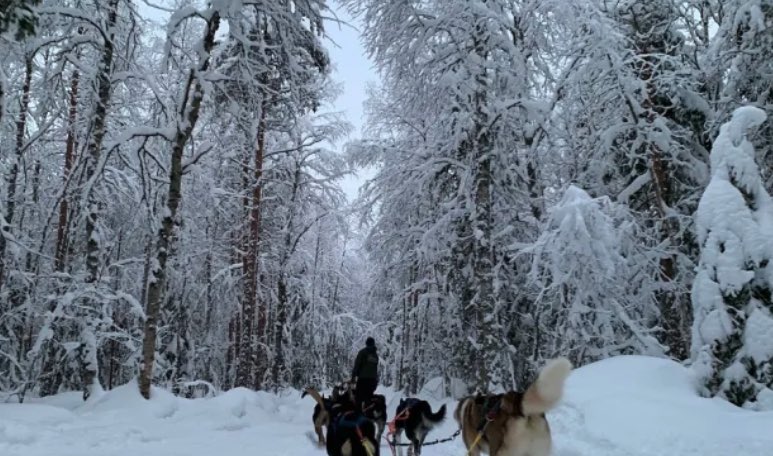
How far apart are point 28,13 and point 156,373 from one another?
1363 centimetres

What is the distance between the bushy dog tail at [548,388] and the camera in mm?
4656

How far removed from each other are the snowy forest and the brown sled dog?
3.19m

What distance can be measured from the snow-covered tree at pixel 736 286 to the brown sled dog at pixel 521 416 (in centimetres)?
318

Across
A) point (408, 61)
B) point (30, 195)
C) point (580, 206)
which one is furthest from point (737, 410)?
point (30, 195)

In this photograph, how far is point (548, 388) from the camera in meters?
4.80

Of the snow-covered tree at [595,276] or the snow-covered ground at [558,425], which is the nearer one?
the snow-covered ground at [558,425]

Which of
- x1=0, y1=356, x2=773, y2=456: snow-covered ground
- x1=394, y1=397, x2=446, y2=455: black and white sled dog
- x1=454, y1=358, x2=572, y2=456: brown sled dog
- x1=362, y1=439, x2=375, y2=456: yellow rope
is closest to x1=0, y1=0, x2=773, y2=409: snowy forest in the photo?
x1=0, y1=356, x2=773, y2=456: snow-covered ground

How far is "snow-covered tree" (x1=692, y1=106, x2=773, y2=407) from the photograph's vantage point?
701 centimetres

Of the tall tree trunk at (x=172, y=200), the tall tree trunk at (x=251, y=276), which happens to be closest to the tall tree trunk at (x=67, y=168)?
the tall tree trunk at (x=251, y=276)

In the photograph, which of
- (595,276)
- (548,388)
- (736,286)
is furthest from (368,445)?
(595,276)

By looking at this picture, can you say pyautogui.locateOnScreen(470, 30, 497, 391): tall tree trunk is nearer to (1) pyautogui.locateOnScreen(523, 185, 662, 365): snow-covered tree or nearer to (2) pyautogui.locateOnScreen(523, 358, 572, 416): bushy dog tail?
(1) pyautogui.locateOnScreen(523, 185, 662, 365): snow-covered tree

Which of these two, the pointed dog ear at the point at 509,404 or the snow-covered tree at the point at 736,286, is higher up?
the snow-covered tree at the point at 736,286

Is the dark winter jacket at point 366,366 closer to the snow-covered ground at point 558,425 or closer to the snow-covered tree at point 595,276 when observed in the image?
the snow-covered ground at point 558,425

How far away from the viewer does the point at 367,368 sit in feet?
31.2
